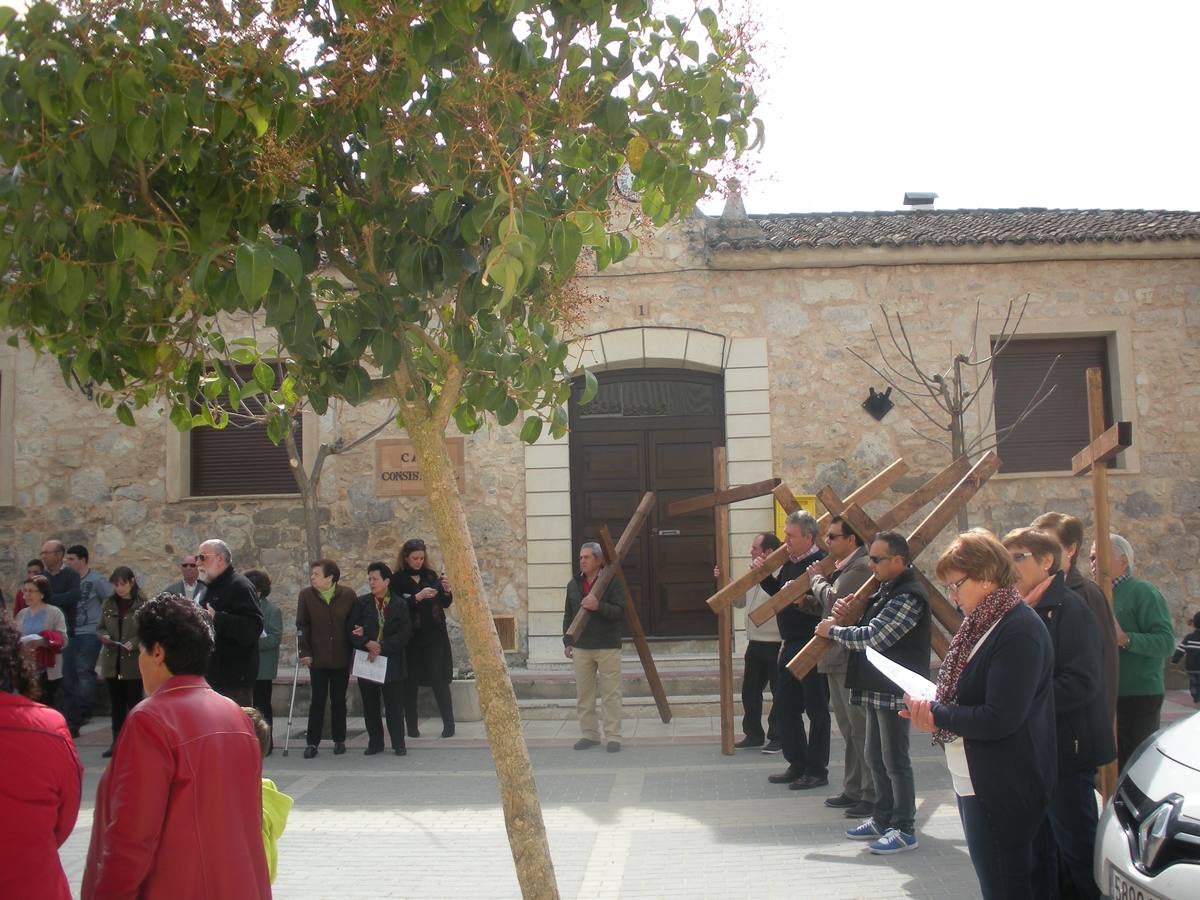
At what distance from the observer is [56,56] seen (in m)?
3.50

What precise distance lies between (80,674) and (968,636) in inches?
399

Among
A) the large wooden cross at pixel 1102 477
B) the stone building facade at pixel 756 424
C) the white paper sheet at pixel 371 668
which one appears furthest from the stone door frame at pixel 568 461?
the large wooden cross at pixel 1102 477

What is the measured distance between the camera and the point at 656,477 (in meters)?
13.9

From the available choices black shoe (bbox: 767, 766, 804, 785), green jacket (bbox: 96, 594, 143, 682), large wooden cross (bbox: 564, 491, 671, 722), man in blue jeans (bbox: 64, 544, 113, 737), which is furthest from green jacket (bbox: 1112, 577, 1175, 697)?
man in blue jeans (bbox: 64, 544, 113, 737)

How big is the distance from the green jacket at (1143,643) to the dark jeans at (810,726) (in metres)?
2.35

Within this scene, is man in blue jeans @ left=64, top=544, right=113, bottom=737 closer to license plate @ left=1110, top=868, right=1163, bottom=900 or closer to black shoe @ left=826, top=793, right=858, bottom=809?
black shoe @ left=826, top=793, right=858, bottom=809

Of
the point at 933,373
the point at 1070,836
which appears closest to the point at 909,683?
the point at 1070,836

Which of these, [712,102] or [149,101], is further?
[712,102]

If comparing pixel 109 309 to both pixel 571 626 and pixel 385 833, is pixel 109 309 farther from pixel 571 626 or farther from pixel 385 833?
pixel 571 626

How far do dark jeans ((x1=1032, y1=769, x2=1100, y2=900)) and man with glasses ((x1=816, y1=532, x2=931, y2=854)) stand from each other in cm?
140

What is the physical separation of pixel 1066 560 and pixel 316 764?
6600mm

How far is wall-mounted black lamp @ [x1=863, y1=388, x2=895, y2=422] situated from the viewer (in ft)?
43.6

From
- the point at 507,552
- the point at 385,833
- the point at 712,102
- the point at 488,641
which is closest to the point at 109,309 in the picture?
the point at 488,641

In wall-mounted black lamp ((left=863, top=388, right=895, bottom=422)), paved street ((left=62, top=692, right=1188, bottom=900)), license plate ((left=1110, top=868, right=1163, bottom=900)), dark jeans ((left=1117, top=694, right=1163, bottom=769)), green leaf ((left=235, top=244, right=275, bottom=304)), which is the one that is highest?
wall-mounted black lamp ((left=863, top=388, right=895, bottom=422))
